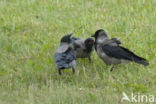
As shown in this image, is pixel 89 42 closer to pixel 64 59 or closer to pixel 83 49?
pixel 83 49

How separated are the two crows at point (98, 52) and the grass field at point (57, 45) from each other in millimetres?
212

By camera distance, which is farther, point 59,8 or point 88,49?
point 59,8

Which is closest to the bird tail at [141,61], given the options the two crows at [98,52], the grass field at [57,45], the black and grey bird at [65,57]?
the two crows at [98,52]

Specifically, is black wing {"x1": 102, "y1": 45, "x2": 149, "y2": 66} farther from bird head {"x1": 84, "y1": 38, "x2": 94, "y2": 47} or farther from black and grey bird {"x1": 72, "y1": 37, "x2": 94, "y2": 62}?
black and grey bird {"x1": 72, "y1": 37, "x2": 94, "y2": 62}

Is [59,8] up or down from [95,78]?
up

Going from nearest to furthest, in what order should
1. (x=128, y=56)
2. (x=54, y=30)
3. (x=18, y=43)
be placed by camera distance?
1. (x=128, y=56)
2. (x=18, y=43)
3. (x=54, y=30)

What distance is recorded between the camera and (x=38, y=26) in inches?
395

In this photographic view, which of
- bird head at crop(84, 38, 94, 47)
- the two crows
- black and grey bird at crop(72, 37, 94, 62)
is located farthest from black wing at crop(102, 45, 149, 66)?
black and grey bird at crop(72, 37, 94, 62)

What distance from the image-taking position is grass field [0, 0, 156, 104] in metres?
6.37

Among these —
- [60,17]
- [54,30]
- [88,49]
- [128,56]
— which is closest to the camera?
[128,56]

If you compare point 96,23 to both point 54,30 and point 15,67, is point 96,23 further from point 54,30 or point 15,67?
point 15,67

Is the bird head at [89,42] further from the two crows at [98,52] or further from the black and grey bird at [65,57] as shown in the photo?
the black and grey bird at [65,57]

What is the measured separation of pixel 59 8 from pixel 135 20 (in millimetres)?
2598

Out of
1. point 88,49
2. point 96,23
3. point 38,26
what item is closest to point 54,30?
point 38,26
